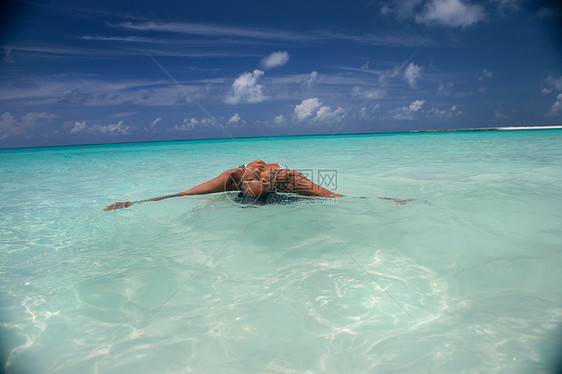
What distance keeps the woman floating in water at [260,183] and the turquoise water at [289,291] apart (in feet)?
1.67

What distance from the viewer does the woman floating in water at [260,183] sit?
15.8 ft

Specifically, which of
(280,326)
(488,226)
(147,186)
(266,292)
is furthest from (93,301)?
(147,186)

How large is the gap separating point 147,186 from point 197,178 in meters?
1.56

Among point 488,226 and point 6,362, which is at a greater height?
point 488,226

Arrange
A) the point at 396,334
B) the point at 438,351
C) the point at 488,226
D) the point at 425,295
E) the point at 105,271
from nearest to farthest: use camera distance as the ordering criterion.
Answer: the point at 438,351, the point at 396,334, the point at 425,295, the point at 105,271, the point at 488,226

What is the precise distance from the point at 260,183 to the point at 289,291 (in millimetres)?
2599

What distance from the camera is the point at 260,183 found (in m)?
4.79

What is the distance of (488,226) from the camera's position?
370cm

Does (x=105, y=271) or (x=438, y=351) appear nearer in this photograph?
(x=438, y=351)

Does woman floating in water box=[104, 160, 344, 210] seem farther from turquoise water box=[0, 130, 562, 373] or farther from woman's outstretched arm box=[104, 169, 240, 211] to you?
turquoise water box=[0, 130, 562, 373]

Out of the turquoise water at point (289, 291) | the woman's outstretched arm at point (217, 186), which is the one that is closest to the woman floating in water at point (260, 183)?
the woman's outstretched arm at point (217, 186)

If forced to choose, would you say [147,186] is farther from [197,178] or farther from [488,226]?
[488,226]

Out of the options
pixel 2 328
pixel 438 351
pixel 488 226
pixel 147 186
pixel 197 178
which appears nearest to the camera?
pixel 438 351

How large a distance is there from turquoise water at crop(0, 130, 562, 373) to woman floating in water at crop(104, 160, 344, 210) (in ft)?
1.67
